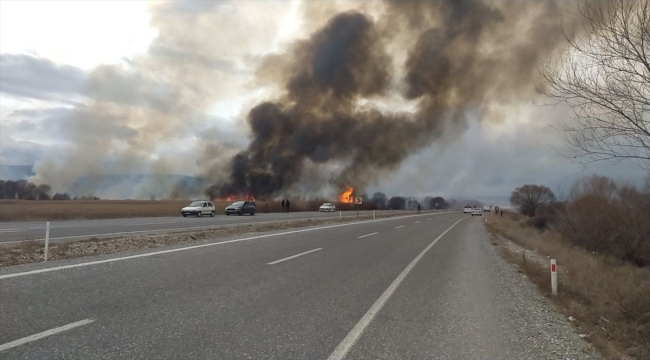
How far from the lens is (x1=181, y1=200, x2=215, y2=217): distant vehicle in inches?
1371

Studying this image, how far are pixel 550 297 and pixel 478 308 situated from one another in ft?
6.27

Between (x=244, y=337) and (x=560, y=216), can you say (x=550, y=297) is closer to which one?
(x=244, y=337)

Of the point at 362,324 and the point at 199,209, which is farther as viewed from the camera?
the point at 199,209

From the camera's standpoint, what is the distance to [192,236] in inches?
607

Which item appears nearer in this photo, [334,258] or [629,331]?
[629,331]

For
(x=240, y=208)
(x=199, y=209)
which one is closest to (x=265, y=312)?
(x=199, y=209)

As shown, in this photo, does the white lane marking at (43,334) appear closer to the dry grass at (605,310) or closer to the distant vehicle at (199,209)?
the dry grass at (605,310)

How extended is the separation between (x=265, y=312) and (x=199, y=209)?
31235 mm

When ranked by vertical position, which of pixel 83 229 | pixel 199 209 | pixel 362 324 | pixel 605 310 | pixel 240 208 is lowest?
pixel 605 310

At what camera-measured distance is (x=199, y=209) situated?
3506cm

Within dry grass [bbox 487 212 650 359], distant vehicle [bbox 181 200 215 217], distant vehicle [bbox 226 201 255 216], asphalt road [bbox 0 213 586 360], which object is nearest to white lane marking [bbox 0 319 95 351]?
asphalt road [bbox 0 213 586 360]

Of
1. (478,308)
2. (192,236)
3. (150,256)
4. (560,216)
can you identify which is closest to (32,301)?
(150,256)

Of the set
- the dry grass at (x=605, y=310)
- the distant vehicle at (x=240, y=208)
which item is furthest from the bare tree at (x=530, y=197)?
the dry grass at (x=605, y=310)

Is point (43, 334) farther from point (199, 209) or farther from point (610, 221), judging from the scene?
point (199, 209)
